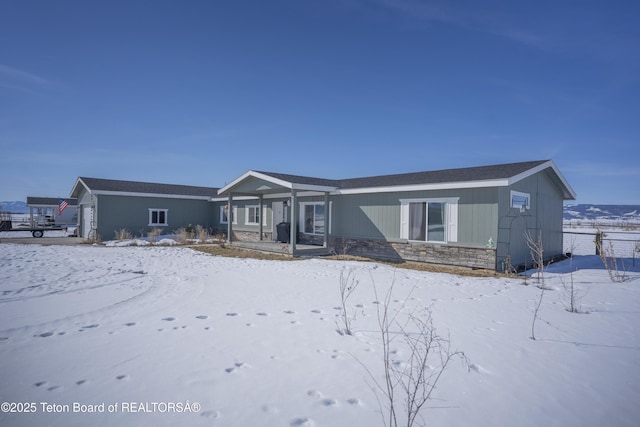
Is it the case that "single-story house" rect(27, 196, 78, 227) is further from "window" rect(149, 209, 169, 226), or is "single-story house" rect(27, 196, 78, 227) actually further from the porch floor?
the porch floor

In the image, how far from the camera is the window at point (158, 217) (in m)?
21.4

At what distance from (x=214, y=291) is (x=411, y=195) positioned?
8.12 meters

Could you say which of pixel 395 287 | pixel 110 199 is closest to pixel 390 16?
pixel 395 287

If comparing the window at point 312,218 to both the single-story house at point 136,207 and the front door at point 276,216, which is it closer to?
the front door at point 276,216

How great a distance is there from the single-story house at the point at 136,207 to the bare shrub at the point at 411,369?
19.5m

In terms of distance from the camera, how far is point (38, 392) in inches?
116

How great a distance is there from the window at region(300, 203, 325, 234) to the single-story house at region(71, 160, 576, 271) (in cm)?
5

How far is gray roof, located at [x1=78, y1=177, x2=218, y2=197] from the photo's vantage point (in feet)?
65.6

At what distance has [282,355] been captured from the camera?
379cm

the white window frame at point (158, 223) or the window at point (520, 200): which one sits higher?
the window at point (520, 200)

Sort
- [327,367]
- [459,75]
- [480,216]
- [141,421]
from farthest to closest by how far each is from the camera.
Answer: [459,75] → [480,216] → [327,367] → [141,421]

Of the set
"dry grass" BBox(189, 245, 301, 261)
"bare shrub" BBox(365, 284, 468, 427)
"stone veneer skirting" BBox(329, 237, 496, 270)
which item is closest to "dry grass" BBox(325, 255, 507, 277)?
"stone veneer skirting" BBox(329, 237, 496, 270)

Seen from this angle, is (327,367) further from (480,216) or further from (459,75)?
(459,75)

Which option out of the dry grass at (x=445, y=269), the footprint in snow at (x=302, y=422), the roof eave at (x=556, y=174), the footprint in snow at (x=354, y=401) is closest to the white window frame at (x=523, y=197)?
the roof eave at (x=556, y=174)
